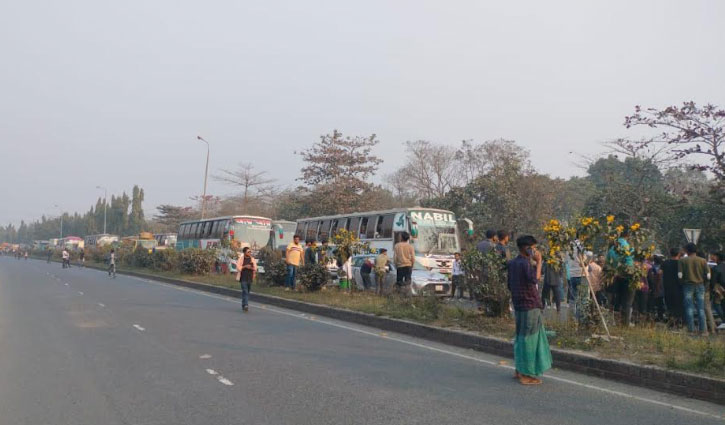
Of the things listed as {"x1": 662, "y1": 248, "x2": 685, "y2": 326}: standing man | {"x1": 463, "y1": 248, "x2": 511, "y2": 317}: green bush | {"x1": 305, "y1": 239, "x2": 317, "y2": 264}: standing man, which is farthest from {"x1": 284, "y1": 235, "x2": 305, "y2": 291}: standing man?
{"x1": 662, "y1": 248, "x2": 685, "y2": 326}: standing man

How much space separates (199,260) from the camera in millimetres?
30562

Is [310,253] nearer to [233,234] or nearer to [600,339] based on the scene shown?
[600,339]

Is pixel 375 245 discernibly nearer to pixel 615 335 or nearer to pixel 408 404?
pixel 615 335

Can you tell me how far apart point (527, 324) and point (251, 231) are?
2968cm

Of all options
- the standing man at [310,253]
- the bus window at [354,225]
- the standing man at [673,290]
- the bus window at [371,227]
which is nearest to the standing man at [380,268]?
the standing man at [310,253]

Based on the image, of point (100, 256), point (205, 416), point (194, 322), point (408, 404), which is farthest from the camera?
point (100, 256)

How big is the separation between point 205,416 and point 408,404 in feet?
6.85

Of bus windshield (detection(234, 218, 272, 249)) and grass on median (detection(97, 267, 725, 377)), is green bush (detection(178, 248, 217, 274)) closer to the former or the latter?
bus windshield (detection(234, 218, 272, 249))

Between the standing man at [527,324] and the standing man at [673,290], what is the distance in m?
5.44

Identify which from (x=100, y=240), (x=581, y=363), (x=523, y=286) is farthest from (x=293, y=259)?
(x=100, y=240)

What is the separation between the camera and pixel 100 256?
58625mm

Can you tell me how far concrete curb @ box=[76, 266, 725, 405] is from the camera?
6.97 meters

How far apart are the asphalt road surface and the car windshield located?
13.4 meters

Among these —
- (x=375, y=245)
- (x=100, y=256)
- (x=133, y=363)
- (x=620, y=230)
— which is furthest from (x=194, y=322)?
(x=100, y=256)
